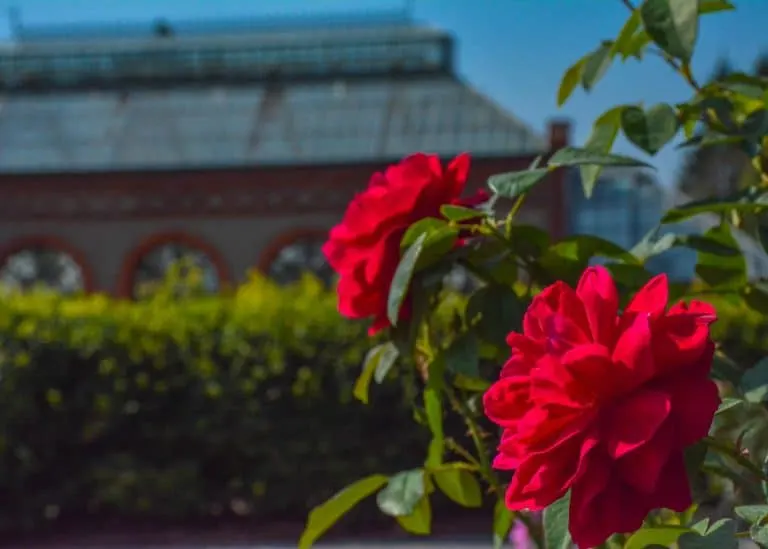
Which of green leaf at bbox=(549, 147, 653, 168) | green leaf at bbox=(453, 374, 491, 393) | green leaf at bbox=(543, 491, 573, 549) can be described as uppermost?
green leaf at bbox=(549, 147, 653, 168)

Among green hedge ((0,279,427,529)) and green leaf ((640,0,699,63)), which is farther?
green hedge ((0,279,427,529))

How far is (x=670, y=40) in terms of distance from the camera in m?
1.25

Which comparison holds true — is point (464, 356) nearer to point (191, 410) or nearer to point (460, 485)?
point (460, 485)

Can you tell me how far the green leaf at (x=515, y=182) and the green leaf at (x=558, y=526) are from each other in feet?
1.08

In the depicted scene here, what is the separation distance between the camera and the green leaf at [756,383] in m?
1.22

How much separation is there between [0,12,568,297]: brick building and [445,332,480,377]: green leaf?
50.5 ft

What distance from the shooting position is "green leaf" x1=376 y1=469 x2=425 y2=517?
1.43 meters

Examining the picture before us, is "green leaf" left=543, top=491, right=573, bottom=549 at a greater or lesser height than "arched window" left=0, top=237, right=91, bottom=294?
greater

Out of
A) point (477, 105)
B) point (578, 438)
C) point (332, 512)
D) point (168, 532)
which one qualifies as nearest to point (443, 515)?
point (168, 532)

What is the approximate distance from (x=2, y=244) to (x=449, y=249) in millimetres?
18713

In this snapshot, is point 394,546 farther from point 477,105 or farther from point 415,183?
point 477,105

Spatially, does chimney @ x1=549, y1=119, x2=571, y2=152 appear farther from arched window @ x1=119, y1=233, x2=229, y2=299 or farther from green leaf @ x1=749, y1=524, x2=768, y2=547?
green leaf @ x1=749, y1=524, x2=768, y2=547

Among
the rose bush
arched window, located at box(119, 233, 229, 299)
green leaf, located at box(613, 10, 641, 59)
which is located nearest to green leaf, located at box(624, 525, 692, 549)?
the rose bush

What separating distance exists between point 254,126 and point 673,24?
1888 cm
